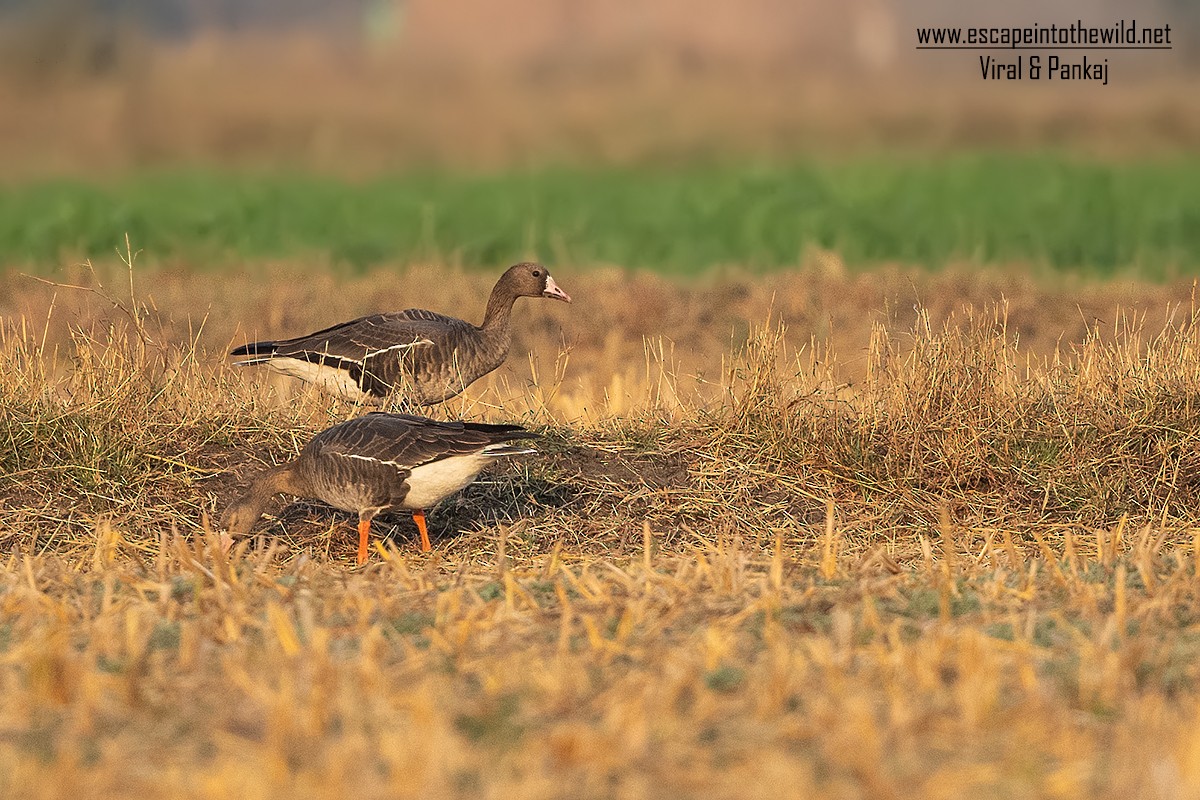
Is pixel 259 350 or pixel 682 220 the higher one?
pixel 259 350

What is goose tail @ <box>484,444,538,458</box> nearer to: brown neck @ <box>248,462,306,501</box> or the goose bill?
brown neck @ <box>248,462,306,501</box>

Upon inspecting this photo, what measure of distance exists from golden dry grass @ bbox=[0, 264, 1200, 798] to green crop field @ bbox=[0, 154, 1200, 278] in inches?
381

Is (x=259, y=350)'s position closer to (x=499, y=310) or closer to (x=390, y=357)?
(x=390, y=357)

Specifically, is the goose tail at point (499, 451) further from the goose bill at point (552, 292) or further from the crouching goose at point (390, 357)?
the goose bill at point (552, 292)

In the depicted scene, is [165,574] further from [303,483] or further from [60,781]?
[60,781]

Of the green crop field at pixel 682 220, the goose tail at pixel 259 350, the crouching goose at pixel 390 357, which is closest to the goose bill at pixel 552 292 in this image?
the crouching goose at pixel 390 357

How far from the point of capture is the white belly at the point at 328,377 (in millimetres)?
10078

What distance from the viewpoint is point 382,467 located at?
7.41 meters

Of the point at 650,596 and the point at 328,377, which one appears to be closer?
the point at 650,596

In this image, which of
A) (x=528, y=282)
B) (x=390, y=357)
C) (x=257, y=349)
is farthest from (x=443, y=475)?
(x=528, y=282)

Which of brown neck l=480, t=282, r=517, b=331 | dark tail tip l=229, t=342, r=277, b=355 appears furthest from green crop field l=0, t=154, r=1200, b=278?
dark tail tip l=229, t=342, r=277, b=355

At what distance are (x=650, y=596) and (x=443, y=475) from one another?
6.05 feet

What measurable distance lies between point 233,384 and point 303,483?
2092 mm

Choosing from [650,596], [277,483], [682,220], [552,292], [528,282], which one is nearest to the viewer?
[650,596]
